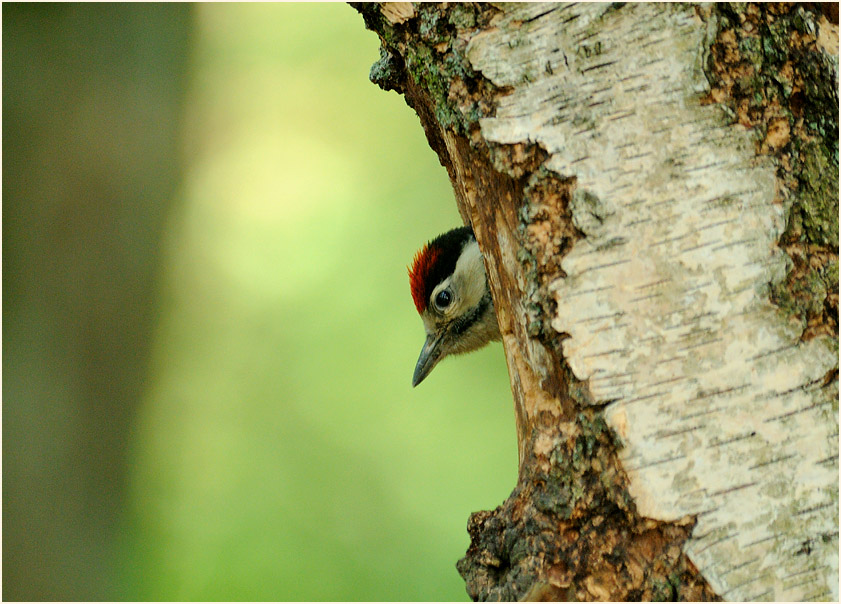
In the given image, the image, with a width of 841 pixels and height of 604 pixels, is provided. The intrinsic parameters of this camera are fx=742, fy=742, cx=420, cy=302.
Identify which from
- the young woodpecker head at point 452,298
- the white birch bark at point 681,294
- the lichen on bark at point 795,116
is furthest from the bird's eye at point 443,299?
the lichen on bark at point 795,116

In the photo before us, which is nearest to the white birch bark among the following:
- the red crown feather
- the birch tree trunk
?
the birch tree trunk

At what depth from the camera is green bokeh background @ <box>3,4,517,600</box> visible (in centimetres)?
447

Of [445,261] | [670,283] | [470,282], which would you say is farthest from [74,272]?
[670,283]

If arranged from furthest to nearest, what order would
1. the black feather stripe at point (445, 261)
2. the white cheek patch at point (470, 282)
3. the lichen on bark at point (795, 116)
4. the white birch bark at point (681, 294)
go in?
the black feather stripe at point (445, 261) → the white cheek patch at point (470, 282) → the lichen on bark at point (795, 116) → the white birch bark at point (681, 294)

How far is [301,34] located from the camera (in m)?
9.09

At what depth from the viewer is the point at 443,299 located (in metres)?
3.63

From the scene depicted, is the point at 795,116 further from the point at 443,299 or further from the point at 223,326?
the point at 223,326

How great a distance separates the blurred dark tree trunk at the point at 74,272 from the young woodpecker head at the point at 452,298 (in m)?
2.05

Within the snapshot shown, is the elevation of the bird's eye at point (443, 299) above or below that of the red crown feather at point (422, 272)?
below

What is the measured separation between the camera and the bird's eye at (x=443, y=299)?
362cm

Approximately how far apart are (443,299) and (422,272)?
19 cm

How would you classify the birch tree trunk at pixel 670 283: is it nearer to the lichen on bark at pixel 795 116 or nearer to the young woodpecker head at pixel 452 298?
the lichen on bark at pixel 795 116

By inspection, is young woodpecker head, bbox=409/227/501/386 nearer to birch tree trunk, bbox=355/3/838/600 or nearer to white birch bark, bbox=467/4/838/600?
birch tree trunk, bbox=355/3/838/600

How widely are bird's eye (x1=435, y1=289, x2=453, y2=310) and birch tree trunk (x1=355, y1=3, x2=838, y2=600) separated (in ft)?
5.99
